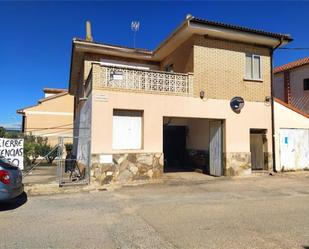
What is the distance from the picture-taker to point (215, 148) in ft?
45.7

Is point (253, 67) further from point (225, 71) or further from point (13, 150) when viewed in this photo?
point (13, 150)

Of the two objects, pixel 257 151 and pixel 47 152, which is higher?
pixel 257 151

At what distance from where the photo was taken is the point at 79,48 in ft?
48.5

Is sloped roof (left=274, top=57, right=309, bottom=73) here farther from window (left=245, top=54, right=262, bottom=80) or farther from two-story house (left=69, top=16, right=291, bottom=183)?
window (left=245, top=54, right=262, bottom=80)

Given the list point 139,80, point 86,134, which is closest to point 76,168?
point 86,134

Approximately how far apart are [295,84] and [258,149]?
919 centimetres

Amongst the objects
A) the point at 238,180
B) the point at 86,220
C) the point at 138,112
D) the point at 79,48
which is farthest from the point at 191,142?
the point at 86,220

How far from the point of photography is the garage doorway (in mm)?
14688

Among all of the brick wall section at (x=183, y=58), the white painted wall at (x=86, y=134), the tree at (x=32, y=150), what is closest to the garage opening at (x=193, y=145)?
the brick wall section at (x=183, y=58)

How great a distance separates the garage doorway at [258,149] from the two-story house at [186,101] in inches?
1.9

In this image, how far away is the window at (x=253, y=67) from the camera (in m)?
14.4

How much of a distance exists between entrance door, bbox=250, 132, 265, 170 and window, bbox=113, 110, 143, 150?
20.2ft

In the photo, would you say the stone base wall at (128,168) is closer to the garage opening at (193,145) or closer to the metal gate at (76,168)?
the metal gate at (76,168)

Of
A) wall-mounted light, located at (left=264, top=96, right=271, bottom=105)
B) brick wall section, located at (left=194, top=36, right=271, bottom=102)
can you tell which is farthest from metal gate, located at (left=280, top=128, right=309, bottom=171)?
brick wall section, located at (left=194, top=36, right=271, bottom=102)
